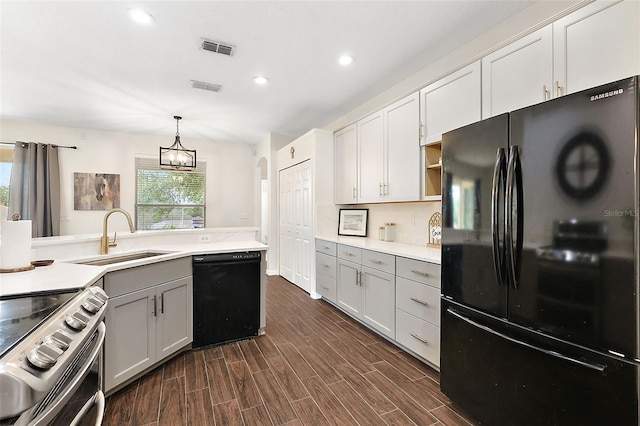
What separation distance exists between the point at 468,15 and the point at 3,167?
6.93 metres

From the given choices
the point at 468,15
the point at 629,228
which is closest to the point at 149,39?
the point at 468,15

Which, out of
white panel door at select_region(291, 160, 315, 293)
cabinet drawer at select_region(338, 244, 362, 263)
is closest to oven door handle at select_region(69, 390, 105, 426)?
cabinet drawer at select_region(338, 244, 362, 263)

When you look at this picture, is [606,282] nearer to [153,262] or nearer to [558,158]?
[558,158]

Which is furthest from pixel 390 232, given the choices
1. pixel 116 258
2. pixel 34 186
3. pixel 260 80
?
pixel 34 186

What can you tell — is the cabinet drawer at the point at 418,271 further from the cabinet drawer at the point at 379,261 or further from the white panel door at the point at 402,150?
the white panel door at the point at 402,150

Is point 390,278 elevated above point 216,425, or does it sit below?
above

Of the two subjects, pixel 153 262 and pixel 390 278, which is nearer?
pixel 153 262

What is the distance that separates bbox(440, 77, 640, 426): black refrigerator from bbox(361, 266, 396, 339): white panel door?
89cm

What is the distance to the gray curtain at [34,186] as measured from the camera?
192 inches

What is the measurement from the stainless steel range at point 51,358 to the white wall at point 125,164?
5210 millimetres

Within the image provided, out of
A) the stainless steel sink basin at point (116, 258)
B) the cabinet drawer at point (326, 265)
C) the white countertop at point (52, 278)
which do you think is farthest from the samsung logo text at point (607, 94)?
the stainless steel sink basin at point (116, 258)

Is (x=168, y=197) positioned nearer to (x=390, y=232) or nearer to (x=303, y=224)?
(x=303, y=224)

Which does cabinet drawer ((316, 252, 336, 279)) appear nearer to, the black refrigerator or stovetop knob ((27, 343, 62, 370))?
the black refrigerator

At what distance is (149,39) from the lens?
259 centimetres
